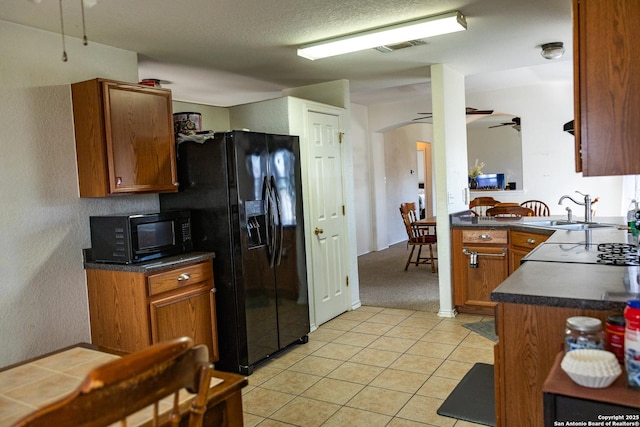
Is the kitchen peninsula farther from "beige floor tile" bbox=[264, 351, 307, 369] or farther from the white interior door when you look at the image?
the white interior door

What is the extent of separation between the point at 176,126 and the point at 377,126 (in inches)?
203

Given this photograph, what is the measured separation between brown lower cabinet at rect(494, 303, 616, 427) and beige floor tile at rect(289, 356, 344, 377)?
161 centimetres

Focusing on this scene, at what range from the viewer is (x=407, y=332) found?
415 cm

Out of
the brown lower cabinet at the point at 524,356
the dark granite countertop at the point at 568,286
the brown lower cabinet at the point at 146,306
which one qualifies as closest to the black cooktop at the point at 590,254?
the dark granite countertop at the point at 568,286

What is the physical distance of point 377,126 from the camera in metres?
8.20

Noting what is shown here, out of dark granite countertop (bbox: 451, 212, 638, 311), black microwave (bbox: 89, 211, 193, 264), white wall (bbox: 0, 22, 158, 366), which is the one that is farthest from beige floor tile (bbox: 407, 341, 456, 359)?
white wall (bbox: 0, 22, 158, 366)

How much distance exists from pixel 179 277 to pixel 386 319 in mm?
2171

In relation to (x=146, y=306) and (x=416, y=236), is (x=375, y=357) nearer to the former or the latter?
(x=146, y=306)

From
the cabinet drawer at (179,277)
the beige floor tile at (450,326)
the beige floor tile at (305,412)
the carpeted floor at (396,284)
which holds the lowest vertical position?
the beige floor tile at (305,412)

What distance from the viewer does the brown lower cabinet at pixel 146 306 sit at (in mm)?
2917

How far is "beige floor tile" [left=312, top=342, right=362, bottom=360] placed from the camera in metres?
3.67

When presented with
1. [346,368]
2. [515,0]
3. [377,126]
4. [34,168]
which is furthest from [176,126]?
[377,126]

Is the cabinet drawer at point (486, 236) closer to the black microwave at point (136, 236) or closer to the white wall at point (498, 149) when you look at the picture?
the black microwave at point (136, 236)

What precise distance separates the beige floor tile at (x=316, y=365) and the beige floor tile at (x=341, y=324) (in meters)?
0.72
